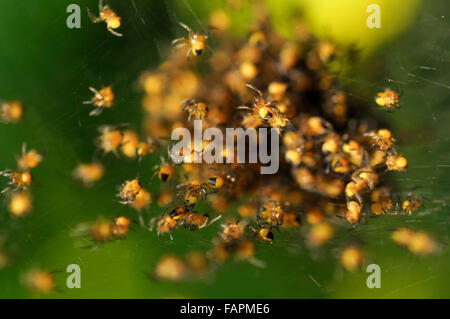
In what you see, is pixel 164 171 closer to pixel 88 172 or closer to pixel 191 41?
pixel 88 172

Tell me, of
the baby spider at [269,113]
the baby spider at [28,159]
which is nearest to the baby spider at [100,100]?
the baby spider at [28,159]

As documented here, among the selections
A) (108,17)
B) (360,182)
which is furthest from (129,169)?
(360,182)

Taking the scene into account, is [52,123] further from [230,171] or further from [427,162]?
[427,162]

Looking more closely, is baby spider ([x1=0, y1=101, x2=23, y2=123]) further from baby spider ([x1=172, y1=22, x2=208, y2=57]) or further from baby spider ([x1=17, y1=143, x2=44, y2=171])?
baby spider ([x1=172, y1=22, x2=208, y2=57])

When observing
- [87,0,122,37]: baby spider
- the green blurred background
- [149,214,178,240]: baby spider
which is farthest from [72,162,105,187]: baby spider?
[87,0,122,37]: baby spider

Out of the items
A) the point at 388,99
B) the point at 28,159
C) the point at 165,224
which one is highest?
the point at 388,99

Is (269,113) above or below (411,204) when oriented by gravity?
above
